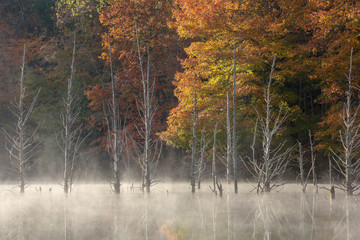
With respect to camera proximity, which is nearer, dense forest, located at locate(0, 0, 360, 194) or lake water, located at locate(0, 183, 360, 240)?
lake water, located at locate(0, 183, 360, 240)

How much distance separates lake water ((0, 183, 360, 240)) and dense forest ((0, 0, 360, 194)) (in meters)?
2.18

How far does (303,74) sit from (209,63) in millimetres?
4354

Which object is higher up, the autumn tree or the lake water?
the autumn tree

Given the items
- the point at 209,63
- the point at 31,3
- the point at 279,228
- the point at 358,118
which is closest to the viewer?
the point at 279,228

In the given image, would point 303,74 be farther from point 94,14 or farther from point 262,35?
point 94,14

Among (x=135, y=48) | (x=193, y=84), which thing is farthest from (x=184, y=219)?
(x=135, y=48)

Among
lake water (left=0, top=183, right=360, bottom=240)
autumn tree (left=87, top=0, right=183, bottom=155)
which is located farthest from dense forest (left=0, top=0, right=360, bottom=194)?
lake water (left=0, top=183, right=360, bottom=240)

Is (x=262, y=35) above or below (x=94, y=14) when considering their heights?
below

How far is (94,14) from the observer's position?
30.0 m

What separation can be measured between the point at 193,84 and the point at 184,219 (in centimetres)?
1121

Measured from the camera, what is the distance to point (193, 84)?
21094 mm

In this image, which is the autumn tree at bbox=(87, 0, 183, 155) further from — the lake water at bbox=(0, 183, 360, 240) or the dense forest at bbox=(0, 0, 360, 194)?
the lake water at bbox=(0, 183, 360, 240)

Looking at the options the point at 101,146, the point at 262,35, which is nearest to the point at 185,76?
the point at 262,35

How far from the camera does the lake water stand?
8.51 metres
